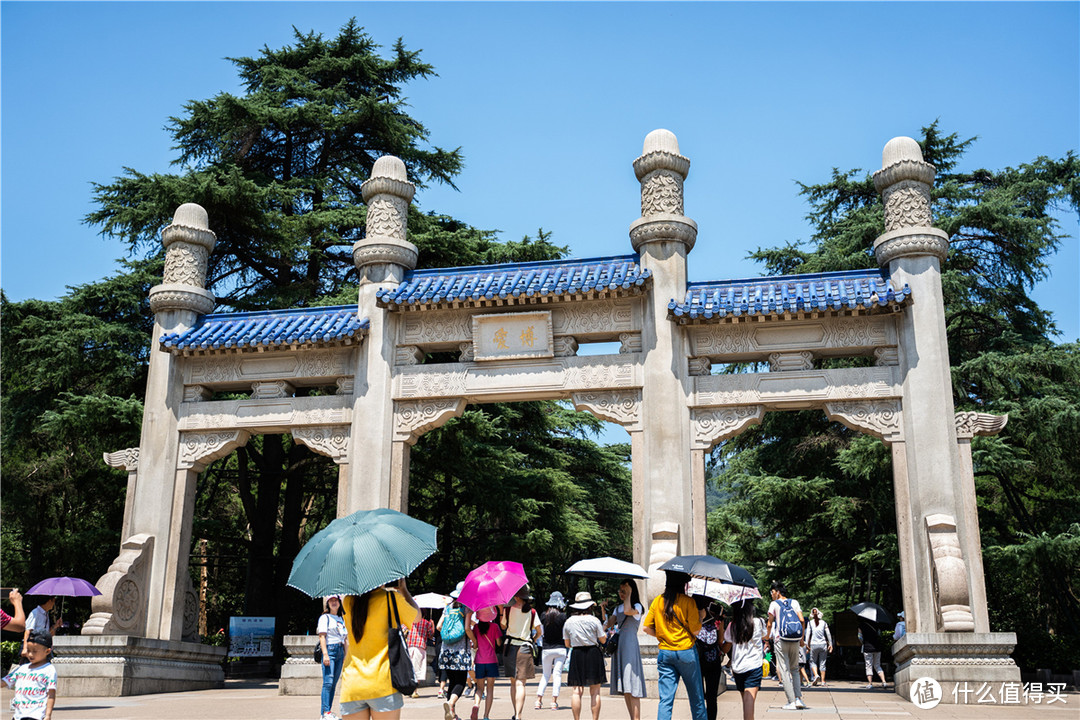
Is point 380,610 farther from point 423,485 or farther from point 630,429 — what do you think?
point 423,485

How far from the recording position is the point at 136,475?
535 inches

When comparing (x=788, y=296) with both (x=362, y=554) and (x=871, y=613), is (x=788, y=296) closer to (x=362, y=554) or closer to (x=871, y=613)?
(x=871, y=613)

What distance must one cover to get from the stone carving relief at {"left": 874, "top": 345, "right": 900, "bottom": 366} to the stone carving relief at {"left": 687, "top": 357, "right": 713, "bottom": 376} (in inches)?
89.1

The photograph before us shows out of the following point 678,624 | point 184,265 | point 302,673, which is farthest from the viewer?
point 184,265

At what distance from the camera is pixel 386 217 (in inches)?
543

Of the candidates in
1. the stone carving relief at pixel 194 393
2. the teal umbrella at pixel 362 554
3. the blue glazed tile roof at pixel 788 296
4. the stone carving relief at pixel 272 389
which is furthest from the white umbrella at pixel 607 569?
the stone carving relief at pixel 194 393

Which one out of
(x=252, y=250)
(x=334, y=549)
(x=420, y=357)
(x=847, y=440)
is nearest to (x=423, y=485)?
(x=252, y=250)

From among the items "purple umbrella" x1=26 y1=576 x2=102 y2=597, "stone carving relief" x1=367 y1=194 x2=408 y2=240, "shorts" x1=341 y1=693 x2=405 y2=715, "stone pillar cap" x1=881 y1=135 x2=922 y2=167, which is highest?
"stone pillar cap" x1=881 y1=135 x2=922 y2=167

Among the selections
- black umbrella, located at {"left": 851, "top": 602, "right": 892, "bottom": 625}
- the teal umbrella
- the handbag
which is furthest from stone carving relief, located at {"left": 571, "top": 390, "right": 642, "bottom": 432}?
the handbag

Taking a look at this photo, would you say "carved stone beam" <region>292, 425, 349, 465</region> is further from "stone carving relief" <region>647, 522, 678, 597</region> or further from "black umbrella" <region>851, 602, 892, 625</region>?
"black umbrella" <region>851, 602, 892, 625</region>

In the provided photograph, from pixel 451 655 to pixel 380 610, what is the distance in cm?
407

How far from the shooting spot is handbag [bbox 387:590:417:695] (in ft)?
15.5

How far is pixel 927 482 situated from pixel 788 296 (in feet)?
9.77

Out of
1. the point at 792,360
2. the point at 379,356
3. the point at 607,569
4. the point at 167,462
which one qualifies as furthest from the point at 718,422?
the point at 167,462
